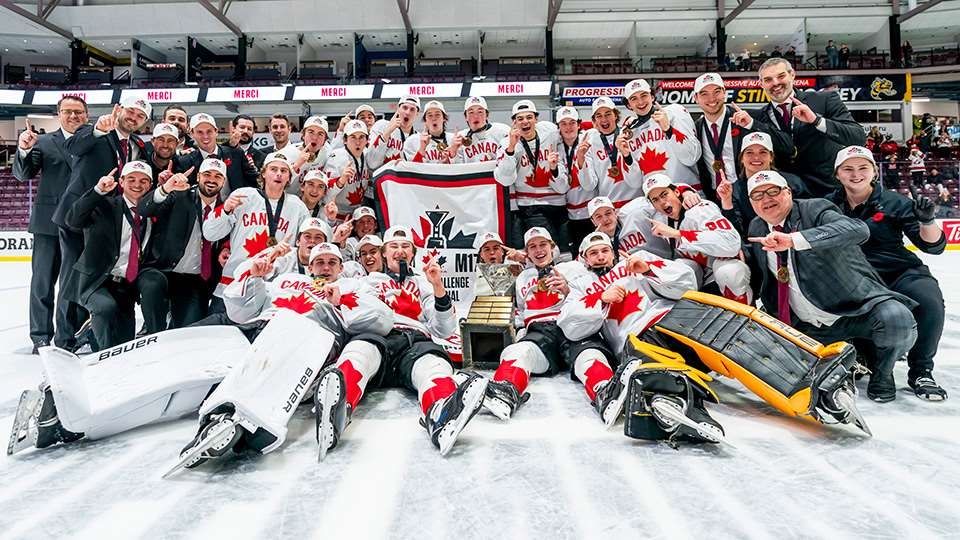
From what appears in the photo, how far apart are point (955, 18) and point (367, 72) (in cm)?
2228

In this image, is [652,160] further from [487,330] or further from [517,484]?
[517,484]

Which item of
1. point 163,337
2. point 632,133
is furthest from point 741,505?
point 632,133

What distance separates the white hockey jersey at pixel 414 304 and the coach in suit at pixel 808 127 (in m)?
2.25

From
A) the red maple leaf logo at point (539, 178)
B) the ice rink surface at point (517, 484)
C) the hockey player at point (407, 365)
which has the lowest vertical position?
the ice rink surface at point (517, 484)

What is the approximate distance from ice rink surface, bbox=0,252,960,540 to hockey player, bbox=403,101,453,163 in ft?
8.49

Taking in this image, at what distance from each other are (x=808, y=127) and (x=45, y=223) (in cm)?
512

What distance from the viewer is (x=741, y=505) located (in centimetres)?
148

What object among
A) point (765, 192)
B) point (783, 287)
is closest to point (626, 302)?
point (783, 287)

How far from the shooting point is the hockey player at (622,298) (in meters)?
2.68

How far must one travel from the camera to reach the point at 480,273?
3.51m

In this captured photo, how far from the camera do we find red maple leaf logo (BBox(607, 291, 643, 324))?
9.19ft

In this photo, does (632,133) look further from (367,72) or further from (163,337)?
(367,72)

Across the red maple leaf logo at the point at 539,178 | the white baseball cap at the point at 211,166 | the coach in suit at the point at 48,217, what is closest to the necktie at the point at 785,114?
the red maple leaf logo at the point at 539,178

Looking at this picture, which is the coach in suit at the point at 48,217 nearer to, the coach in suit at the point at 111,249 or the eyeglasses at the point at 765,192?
the coach in suit at the point at 111,249
